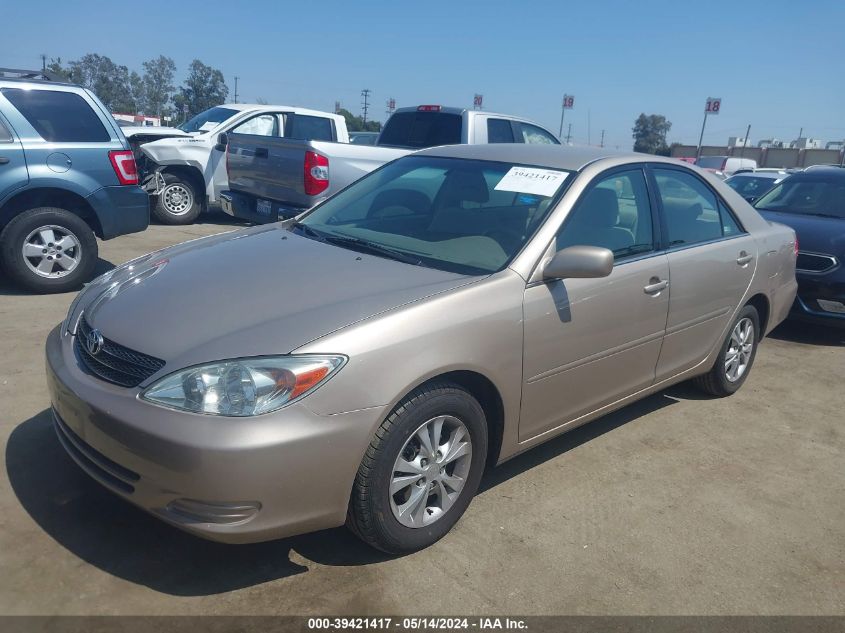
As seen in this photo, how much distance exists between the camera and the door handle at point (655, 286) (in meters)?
3.76

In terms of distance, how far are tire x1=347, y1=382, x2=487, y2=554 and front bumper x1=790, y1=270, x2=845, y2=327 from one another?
16.1ft

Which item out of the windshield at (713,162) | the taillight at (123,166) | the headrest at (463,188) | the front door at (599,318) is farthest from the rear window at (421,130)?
the windshield at (713,162)

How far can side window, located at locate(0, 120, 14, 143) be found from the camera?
601 centimetres

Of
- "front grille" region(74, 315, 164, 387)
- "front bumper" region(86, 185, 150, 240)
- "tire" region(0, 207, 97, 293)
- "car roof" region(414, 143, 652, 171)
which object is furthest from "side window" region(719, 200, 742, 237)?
"tire" region(0, 207, 97, 293)

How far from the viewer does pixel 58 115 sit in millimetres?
6320

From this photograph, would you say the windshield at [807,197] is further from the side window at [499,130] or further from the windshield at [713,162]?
the windshield at [713,162]

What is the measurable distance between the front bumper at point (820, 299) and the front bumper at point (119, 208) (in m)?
6.38

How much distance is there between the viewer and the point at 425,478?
2.86 metres

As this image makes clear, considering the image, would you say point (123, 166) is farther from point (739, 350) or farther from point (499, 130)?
point (739, 350)

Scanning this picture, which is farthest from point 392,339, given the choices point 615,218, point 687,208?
point 687,208

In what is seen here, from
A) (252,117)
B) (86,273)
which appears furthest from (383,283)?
(252,117)

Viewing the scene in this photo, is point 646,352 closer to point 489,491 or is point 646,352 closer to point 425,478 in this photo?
point 489,491

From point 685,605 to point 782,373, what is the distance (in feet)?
11.8

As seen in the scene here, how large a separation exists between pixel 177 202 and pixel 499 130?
515 centimetres
